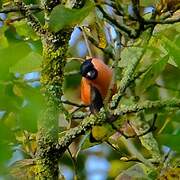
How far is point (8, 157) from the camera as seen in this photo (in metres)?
0.53

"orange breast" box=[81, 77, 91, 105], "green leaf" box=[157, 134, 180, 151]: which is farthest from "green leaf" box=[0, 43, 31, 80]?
"orange breast" box=[81, 77, 91, 105]

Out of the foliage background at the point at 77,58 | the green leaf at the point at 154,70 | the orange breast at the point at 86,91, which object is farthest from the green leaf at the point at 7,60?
the orange breast at the point at 86,91

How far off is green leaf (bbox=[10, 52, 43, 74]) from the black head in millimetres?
152

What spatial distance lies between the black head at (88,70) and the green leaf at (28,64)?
15 centimetres

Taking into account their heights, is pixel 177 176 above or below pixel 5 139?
below

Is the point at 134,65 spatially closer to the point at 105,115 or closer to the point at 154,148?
the point at 105,115

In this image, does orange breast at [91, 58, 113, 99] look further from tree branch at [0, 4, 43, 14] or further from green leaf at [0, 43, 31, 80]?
green leaf at [0, 43, 31, 80]

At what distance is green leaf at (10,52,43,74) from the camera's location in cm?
114

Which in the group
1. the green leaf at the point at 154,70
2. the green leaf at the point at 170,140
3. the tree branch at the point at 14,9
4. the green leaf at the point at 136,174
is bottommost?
the green leaf at the point at 136,174

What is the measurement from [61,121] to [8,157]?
0.54 metres

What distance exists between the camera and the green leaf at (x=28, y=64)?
114cm

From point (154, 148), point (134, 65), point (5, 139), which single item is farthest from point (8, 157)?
point (154, 148)

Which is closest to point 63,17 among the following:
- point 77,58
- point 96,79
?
point 96,79

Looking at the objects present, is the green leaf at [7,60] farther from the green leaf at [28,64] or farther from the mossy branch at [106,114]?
the green leaf at [28,64]
